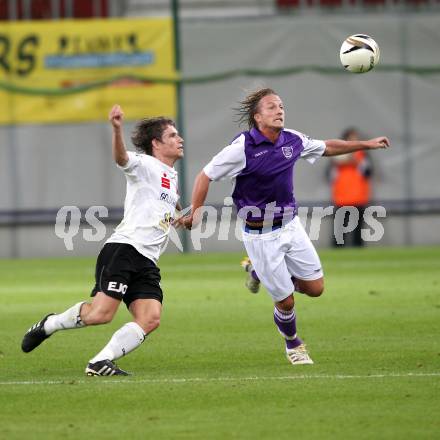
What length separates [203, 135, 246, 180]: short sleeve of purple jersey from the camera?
10.2 metres

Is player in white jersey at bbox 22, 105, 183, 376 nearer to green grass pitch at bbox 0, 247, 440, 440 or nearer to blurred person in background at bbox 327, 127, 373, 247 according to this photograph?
green grass pitch at bbox 0, 247, 440, 440

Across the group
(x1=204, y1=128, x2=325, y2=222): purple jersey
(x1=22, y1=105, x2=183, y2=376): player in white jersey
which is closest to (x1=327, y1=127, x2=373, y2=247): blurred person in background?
(x1=204, y1=128, x2=325, y2=222): purple jersey

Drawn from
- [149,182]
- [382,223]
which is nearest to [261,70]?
[382,223]

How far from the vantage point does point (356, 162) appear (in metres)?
24.3

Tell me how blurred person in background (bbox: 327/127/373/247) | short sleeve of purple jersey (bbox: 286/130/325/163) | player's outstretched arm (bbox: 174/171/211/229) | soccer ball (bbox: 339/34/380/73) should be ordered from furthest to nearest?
blurred person in background (bbox: 327/127/373/247)
soccer ball (bbox: 339/34/380/73)
short sleeve of purple jersey (bbox: 286/130/325/163)
player's outstretched arm (bbox: 174/171/211/229)

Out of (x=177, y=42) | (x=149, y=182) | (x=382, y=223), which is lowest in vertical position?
(x=382, y=223)

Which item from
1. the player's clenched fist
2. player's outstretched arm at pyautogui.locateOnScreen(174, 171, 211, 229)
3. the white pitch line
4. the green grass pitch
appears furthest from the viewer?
player's outstretched arm at pyautogui.locateOnScreen(174, 171, 211, 229)

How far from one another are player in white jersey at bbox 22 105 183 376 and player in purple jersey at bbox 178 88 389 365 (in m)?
0.43

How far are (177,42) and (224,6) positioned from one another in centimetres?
127

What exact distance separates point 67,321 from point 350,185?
48.6 feet

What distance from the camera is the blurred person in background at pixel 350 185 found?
78.6 feet

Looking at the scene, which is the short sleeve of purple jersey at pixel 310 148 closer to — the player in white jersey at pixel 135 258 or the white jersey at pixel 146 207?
the player in white jersey at pixel 135 258

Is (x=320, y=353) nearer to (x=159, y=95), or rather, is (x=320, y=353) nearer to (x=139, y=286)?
(x=139, y=286)

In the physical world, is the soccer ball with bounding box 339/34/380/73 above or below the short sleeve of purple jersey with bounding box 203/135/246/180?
above
